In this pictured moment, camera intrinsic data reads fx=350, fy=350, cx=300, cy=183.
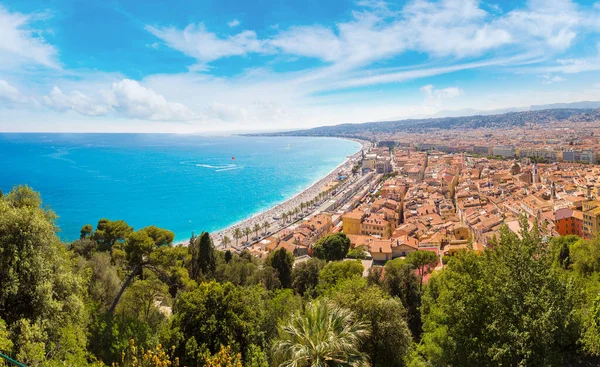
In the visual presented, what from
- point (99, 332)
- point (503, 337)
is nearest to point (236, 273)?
point (99, 332)

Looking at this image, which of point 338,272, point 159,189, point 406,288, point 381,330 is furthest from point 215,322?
point 159,189

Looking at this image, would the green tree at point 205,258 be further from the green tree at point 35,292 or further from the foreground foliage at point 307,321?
the green tree at point 35,292

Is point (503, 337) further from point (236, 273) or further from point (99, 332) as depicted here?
point (236, 273)

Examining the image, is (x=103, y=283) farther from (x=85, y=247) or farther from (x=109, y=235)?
(x=109, y=235)

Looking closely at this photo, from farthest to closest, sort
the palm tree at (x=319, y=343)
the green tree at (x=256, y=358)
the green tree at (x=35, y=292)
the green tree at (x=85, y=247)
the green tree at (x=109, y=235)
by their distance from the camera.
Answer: the green tree at (x=109, y=235)
the green tree at (x=85, y=247)
the green tree at (x=256, y=358)
the green tree at (x=35, y=292)
the palm tree at (x=319, y=343)

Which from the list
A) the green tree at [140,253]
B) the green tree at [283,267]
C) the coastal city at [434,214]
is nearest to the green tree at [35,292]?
the green tree at [140,253]

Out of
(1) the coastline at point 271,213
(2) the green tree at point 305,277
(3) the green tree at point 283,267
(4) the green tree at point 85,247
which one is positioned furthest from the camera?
(1) the coastline at point 271,213

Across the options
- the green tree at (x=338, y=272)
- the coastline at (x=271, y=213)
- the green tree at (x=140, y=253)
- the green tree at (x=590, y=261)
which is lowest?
the coastline at (x=271, y=213)

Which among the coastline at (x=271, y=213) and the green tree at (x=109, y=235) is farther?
the coastline at (x=271, y=213)
